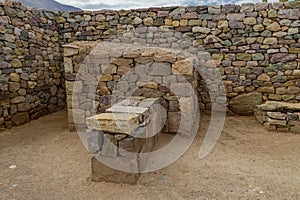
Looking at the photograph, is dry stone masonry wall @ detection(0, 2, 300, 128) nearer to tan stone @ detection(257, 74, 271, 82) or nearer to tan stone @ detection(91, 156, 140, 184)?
tan stone @ detection(257, 74, 271, 82)

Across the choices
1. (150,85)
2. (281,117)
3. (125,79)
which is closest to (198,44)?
(150,85)

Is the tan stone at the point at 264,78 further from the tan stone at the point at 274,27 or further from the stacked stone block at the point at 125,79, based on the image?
the stacked stone block at the point at 125,79

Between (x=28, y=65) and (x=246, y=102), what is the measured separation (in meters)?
4.75

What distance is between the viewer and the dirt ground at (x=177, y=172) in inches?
100

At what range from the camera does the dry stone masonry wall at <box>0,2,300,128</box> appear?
4859 millimetres

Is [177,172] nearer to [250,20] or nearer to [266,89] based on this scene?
[266,89]

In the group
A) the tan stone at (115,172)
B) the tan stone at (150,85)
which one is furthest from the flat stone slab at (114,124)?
the tan stone at (150,85)

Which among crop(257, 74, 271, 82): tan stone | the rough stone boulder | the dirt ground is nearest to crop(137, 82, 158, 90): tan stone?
the dirt ground

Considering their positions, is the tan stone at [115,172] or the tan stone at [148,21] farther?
the tan stone at [148,21]

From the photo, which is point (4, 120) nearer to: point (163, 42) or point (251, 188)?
point (163, 42)

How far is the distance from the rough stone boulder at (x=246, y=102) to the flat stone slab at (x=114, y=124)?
3.36m

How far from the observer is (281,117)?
442cm

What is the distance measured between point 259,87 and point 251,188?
3.20 metres

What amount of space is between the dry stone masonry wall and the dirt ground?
45.6 inches
